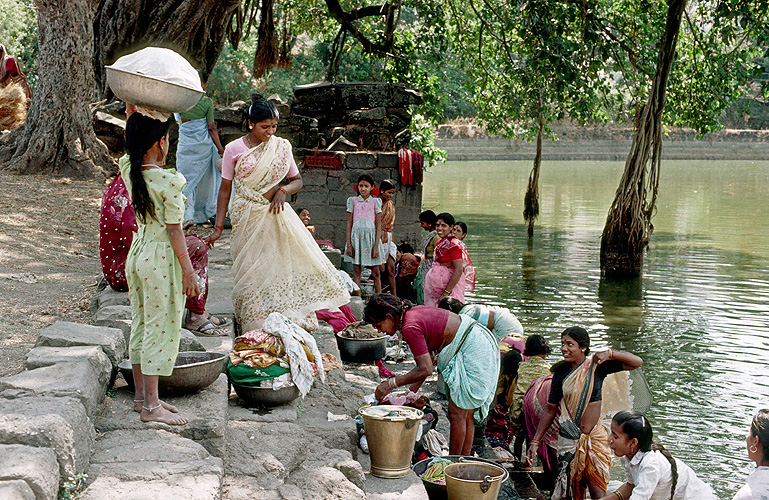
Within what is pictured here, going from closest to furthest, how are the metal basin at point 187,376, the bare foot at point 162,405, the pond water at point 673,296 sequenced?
the bare foot at point 162,405 → the metal basin at point 187,376 → the pond water at point 673,296

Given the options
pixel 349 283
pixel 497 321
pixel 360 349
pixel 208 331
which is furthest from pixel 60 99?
pixel 497 321

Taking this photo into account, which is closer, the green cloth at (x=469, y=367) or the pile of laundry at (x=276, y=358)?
the pile of laundry at (x=276, y=358)

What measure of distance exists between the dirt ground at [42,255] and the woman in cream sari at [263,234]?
114cm

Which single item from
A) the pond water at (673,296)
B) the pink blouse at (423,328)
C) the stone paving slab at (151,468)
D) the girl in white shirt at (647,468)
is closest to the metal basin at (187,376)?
the stone paving slab at (151,468)

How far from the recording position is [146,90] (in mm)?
3424

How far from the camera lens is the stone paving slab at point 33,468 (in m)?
2.37

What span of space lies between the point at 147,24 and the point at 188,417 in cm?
1035

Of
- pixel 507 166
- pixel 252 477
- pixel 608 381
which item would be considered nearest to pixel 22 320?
pixel 252 477

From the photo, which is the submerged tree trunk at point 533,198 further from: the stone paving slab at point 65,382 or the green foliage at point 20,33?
the green foliage at point 20,33

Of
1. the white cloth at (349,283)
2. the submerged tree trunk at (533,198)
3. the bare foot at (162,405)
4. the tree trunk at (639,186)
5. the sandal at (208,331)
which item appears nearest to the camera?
the bare foot at (162,405)

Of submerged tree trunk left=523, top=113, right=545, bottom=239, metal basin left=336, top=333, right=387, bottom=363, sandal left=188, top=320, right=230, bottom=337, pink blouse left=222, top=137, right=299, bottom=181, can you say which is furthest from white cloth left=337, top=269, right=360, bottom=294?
submerged tree trunk left=523, top=113, right=545, bottom=239

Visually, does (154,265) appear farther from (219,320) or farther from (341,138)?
(341,138)

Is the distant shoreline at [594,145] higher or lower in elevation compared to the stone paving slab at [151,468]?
higher

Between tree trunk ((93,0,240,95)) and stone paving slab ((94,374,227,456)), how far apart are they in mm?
9445
